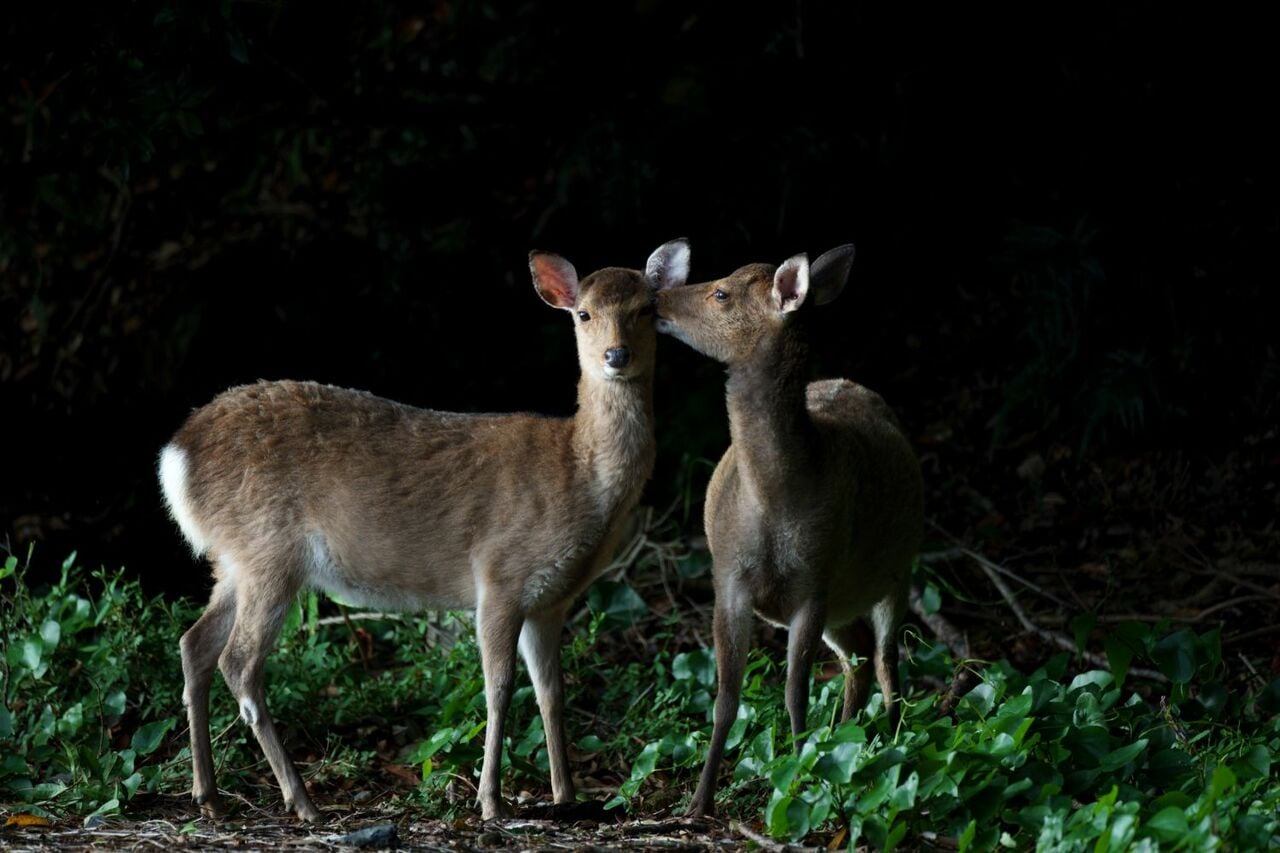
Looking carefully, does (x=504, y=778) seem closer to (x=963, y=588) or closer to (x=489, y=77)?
(x=963, y=588)

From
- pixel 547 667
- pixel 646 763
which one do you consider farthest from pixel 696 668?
pixel 646 763

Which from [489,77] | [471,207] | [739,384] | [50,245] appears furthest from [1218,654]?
[50,245]

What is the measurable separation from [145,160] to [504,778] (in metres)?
Result: 2.86

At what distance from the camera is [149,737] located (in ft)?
21.3

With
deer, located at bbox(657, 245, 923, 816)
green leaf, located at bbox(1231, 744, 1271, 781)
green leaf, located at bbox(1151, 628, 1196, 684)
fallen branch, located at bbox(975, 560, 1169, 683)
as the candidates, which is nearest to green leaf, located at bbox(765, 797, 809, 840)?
deer, located at bbox(657, 245, 923, 816)

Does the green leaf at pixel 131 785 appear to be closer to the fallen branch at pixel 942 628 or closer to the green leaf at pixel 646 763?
the green leaf at pixel 646 763

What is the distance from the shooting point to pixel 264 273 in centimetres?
912

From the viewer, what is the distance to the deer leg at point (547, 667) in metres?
6.21

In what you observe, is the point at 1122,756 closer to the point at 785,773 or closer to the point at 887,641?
the point at 785,773

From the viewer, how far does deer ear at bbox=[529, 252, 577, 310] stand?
20.6 ft

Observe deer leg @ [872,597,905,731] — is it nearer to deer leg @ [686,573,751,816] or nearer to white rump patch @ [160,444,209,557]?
deer leg @ [686,573,751,816]

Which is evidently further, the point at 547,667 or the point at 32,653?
the point at 32,653

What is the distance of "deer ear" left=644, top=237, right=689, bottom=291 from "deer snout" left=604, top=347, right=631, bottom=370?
43cm

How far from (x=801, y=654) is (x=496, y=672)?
105 centimetres
